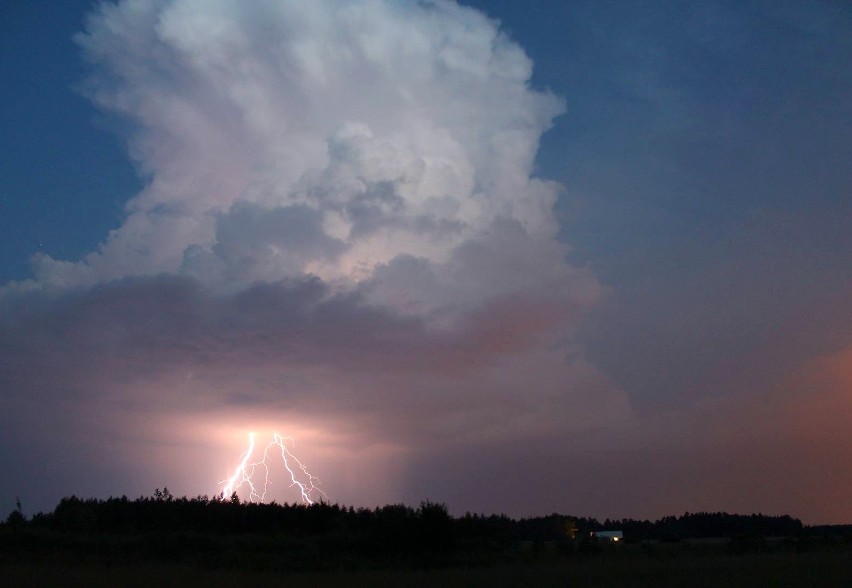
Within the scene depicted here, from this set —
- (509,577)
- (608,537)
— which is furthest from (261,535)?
(608,537)

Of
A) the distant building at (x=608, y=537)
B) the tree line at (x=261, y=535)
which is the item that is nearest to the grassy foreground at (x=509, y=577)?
the tree line at (x=261, y=535)

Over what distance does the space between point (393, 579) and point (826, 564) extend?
16260 millimetres

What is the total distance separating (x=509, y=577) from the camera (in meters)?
25.1

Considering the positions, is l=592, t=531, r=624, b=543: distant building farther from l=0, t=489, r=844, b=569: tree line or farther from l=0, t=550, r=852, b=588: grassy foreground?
l=0, t=550, r=852, b=588: grassy foreground

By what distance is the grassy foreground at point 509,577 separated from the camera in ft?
74.8

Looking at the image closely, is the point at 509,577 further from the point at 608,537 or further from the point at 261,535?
the point at 608,537

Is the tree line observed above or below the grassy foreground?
above

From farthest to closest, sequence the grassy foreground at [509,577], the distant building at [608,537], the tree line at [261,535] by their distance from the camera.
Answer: the distant building at [608,537] < the tree line at [261,535] < the grassy foreground at [509,577]

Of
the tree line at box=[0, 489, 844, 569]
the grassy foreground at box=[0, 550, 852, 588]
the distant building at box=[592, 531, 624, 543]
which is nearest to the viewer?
the grassy foreground at box=[0, 550, 852, 588]

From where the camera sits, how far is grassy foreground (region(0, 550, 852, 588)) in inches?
898

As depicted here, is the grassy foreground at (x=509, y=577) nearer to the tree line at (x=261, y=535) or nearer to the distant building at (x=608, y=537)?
the tree line at (x=261, y=535)

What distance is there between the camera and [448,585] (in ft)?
76.0

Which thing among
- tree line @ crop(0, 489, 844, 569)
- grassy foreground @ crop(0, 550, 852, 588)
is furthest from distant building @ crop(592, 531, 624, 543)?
grassy foreground @ crop(0, 550, 852, 588)

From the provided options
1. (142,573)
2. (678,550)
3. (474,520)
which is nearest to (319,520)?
(474,520)
